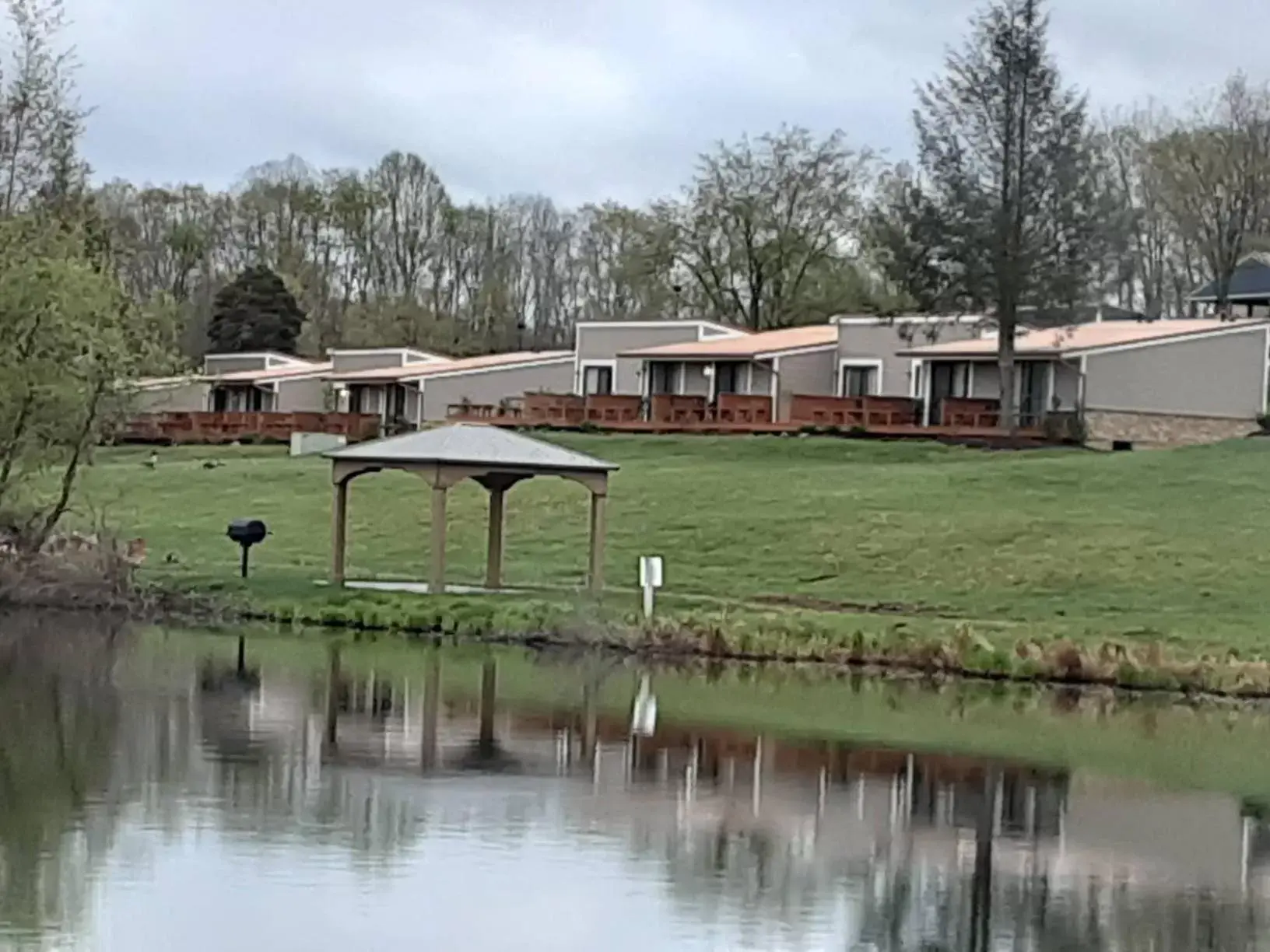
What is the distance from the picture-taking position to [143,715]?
20.9 m

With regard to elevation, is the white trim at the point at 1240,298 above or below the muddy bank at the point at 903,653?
above

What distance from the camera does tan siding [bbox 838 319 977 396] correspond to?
202 ft

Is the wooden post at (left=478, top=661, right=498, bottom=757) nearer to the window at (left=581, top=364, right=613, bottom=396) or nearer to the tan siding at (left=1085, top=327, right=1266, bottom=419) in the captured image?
the tan siding at (left=1085, top=327, right=1266, bottom=419)

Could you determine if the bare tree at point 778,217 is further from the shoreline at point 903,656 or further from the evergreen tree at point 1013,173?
the shoreline at point 903,656

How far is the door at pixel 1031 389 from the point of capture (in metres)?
56.5

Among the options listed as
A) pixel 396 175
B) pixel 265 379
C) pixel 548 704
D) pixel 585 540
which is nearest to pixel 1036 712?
pixel 548 704

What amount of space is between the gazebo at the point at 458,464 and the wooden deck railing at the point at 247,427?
1192 inches

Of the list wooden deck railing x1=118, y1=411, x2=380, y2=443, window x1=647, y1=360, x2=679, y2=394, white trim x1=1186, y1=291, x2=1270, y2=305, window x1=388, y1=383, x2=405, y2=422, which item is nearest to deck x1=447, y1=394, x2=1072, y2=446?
wooden deck railing x1=118, y1=411, x2=380, y2=443

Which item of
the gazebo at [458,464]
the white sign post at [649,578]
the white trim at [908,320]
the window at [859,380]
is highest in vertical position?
the white trim at [908,320]

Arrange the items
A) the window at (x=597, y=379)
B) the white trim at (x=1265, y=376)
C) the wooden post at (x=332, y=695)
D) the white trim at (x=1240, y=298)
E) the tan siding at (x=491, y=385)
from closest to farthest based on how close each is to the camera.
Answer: the wooden post at (x=332, y=695) < the white trim at (x=1265, y=376) < the tan siding at (x=491, y=385) < the window at (x=597, y=379) < the white trim at (x=1240, y=298)

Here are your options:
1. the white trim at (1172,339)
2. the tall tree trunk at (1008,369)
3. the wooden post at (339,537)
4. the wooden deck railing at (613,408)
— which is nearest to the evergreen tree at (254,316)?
the wooden deck railing at (613,408)

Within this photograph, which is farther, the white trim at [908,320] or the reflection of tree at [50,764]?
the white trim at [908,320]

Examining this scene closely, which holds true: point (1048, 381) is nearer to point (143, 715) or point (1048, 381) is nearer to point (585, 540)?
point (585, 540)

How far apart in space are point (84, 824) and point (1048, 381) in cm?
4418
